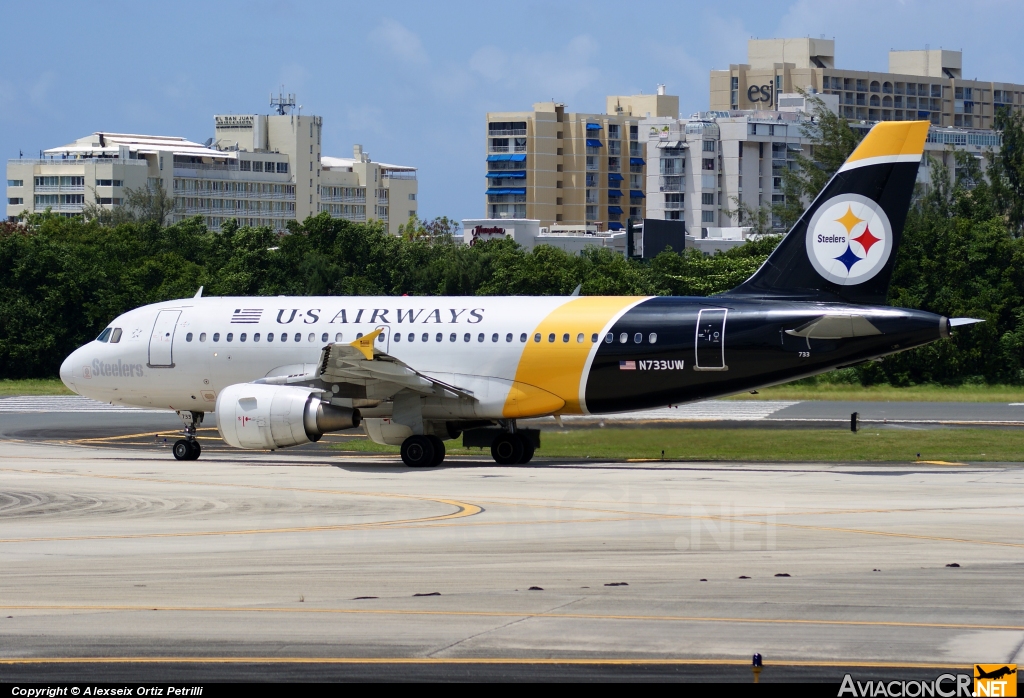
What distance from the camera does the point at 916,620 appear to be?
12820mm

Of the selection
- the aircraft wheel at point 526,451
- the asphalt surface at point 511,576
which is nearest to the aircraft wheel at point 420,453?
the aircraft wheel at point 526,451

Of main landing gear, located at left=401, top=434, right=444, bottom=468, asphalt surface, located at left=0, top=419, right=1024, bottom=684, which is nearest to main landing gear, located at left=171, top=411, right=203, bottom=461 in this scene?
asphalt surface, located at left=0, top=419, right=1024, bottom=684

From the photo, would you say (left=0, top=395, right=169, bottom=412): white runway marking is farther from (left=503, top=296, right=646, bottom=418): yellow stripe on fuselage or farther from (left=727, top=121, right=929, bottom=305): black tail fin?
(left=727, top=121, right=929, bottom=305): black tail fin

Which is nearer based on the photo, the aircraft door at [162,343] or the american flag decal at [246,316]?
the american flag decal at [246,316]

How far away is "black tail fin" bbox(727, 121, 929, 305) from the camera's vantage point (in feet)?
90.3

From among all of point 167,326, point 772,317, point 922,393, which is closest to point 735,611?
point 772,317

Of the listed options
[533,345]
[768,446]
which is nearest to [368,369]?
[533,345]

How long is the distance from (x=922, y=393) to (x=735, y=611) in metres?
42.0

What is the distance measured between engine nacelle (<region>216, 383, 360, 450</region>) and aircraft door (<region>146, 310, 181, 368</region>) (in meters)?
3.93

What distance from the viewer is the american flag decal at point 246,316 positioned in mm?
32094

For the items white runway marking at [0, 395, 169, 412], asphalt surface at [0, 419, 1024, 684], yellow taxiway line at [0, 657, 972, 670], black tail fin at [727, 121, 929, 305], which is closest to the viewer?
yellow taxiway line at [0, 657, 972, 670]

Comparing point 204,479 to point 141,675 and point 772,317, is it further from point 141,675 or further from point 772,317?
point 141,675

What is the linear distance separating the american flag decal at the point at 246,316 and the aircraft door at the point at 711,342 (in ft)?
35.8

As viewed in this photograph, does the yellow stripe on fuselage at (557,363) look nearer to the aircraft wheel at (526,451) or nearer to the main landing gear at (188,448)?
the aircraft wheel at (526,451)
